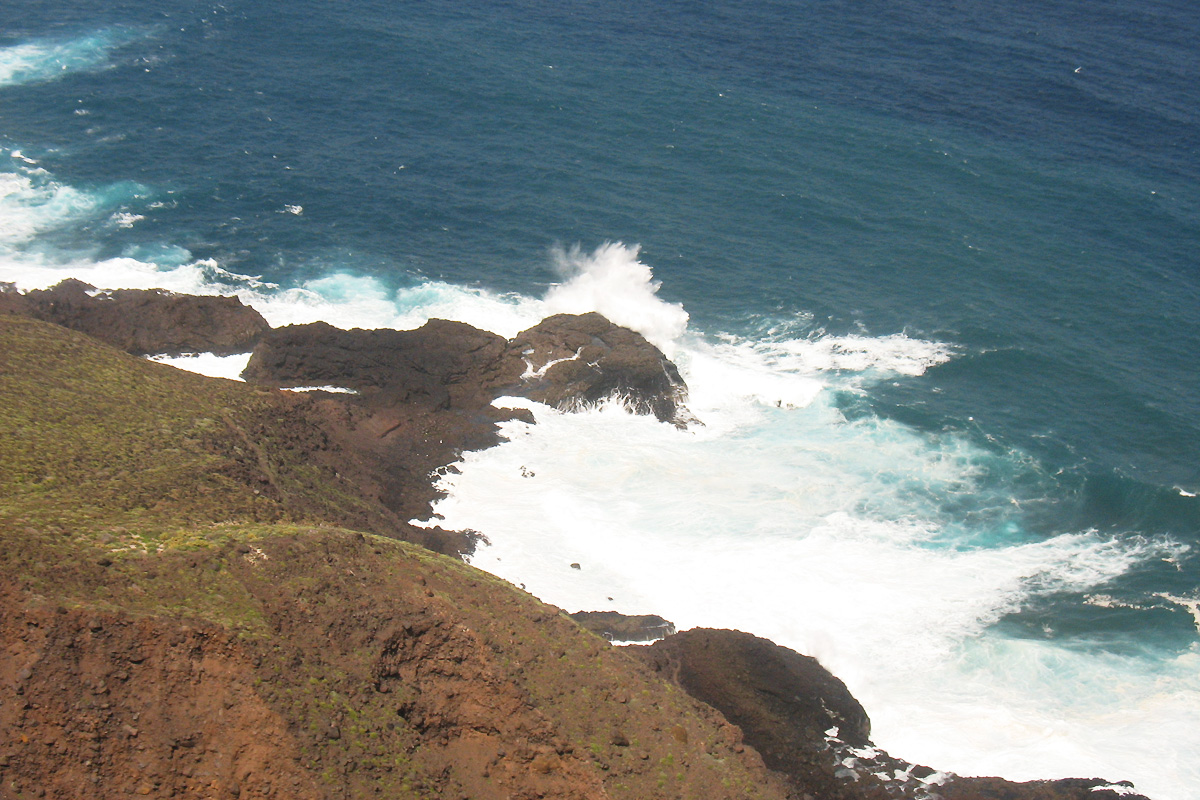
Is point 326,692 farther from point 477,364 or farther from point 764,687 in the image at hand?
point 477,364

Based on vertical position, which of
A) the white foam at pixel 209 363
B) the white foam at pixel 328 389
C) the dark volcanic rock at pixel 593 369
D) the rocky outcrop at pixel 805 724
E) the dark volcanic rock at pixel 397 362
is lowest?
the rocky outcrop at pixel 805 724

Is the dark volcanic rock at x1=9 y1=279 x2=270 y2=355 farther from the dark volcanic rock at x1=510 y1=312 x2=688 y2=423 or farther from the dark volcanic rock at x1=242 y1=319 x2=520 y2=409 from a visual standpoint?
the dark volcanic rock at x1=510 y1=312 x2=688 y2=423

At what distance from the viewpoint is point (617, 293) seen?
Result: 192ft

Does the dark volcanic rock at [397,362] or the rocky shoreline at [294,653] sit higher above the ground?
the dark volcanic rock at [397,362]

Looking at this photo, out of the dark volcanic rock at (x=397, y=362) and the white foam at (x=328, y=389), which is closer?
the white foam at (x=328, y=389)

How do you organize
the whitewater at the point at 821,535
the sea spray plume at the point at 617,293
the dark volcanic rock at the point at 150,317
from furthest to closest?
1. the sea spray plume at the point at 617,293
2. the dark volcanic rock at the point at 150,317
3. the whitewater at the point at 821,535

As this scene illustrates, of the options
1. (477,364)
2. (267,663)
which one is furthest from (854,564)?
(267,663)

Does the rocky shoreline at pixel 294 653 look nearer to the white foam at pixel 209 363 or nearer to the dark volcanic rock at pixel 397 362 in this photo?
the dark volcanic rock at pixel 397 362

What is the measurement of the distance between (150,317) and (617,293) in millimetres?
24614

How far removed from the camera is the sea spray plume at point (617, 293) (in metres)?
55.9

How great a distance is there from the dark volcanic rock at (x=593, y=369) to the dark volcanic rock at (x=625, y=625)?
47.6 ft

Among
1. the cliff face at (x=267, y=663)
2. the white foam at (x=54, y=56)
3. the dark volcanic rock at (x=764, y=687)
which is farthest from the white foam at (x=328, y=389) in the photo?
the white foam at (x=54, y=56)

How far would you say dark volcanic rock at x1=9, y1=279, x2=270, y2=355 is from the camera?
4562 cm

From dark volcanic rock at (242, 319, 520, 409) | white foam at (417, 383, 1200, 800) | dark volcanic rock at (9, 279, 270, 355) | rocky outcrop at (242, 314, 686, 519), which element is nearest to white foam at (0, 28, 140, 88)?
dark volcanic rock at (9, 279, 270, 355)
